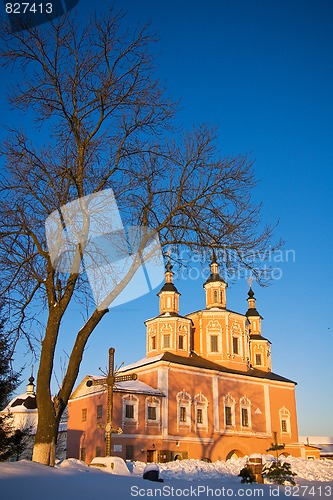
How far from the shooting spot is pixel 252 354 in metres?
47.4

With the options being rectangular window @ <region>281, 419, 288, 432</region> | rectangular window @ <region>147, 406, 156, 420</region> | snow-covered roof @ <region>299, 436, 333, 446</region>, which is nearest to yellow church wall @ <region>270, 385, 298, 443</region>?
rectangular window @ <region>281, 419, 288, 432</region>

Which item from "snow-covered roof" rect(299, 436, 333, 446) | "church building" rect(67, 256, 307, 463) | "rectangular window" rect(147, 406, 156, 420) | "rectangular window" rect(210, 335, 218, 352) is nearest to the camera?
"church building" rect(67, 256, 307, 463)

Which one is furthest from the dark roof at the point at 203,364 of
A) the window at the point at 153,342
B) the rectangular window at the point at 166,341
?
the window at the point at 153,342

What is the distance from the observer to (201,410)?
3762 cm

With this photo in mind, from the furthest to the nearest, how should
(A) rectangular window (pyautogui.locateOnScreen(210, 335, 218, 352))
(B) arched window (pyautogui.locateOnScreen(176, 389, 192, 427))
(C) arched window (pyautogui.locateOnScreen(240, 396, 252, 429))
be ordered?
(A) rectangular window (pyautogui.locateOnScreen(210, 335, 218, 352))
(C) arched window (pyautogui.locateOnScreen(240, 396, 252, 429))
(B) arched window (pyautogui.locateOnScreen(176, 389, 192, 427))

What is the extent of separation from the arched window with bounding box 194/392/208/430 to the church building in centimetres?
7

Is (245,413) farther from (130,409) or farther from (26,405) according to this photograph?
(26,405)

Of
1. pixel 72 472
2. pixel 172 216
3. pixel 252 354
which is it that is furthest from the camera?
pixel 252 354

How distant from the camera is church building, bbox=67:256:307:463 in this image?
111 ft

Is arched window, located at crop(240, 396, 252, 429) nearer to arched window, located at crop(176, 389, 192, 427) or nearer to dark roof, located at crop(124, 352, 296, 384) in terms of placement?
dark roof, located at crop(124, 352, 296, 384)

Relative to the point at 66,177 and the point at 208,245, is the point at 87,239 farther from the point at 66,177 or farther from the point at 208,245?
the point at 208,245

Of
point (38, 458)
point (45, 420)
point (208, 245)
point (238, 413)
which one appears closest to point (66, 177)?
point (208, 245)

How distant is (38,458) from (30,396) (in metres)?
49.7

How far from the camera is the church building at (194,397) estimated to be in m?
33.8
